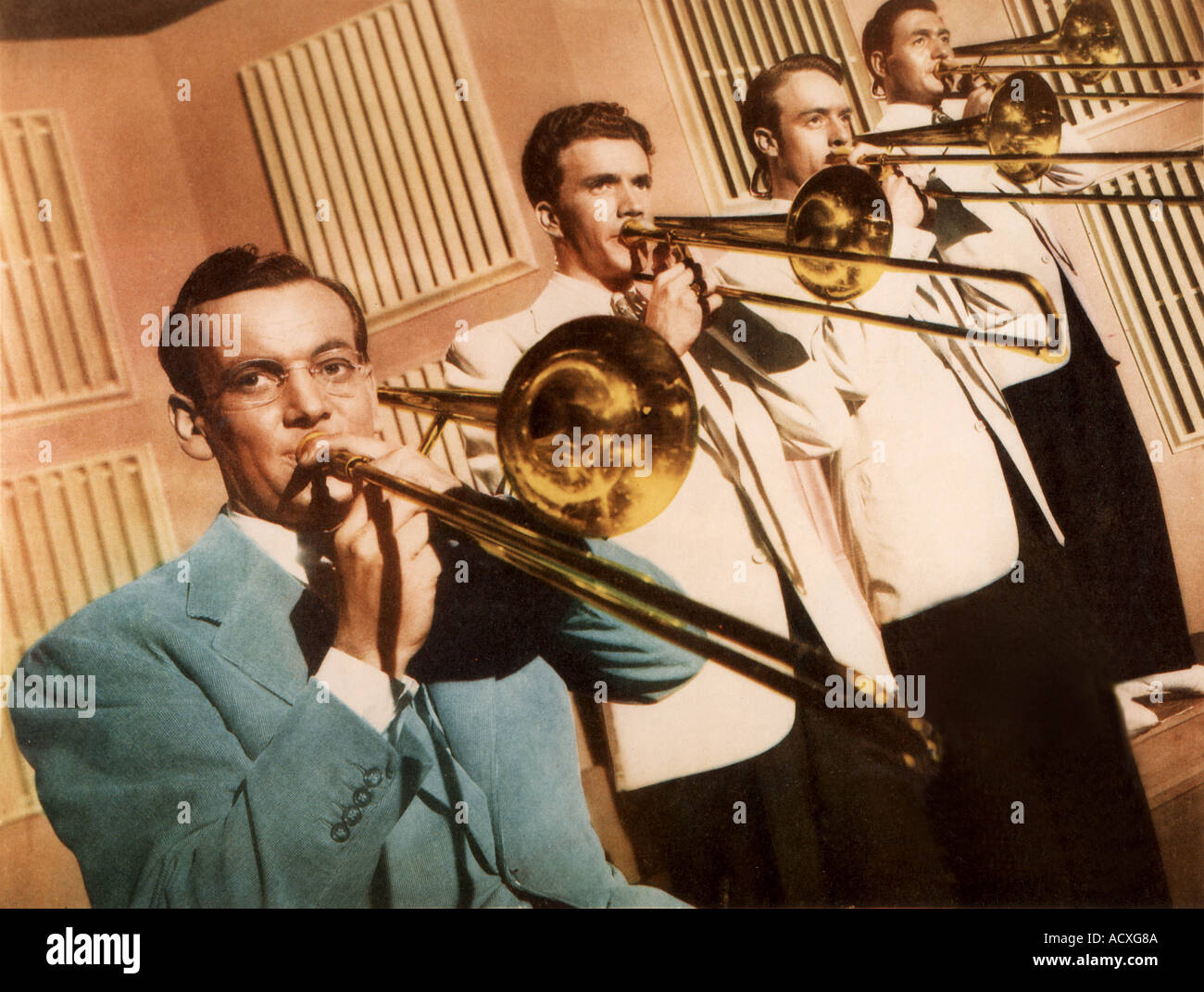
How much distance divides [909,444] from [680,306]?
2.42 feet

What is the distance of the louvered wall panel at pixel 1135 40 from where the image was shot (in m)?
2.48

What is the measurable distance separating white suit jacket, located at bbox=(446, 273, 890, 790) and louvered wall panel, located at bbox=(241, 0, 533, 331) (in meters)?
0.24

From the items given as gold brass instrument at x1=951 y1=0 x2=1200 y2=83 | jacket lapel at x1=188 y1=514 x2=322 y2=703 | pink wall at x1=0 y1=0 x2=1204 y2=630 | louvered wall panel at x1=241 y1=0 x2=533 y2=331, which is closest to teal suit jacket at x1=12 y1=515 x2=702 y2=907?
jacket lapel at x1=188 y1=514 x2=322 y2=703

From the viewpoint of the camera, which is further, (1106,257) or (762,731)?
(1106,257)

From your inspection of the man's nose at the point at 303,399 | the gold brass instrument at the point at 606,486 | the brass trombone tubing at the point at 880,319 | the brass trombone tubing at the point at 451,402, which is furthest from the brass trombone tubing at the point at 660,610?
the brass trombone tubing at the point at 880,319

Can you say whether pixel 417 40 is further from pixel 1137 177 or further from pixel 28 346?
pixel 1137 177

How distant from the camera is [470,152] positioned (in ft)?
7.91

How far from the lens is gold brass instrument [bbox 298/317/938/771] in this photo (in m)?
1.88

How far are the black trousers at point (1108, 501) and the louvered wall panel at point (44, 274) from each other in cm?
265

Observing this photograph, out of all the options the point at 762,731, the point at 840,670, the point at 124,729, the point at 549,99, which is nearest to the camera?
the point at 840,670

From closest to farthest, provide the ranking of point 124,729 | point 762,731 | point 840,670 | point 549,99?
point 840,670, point 124,729, point 762,731, point 549,99

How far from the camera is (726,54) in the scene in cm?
245

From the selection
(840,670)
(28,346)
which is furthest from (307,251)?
(840,670)

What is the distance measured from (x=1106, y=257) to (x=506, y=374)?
70.6 inches
